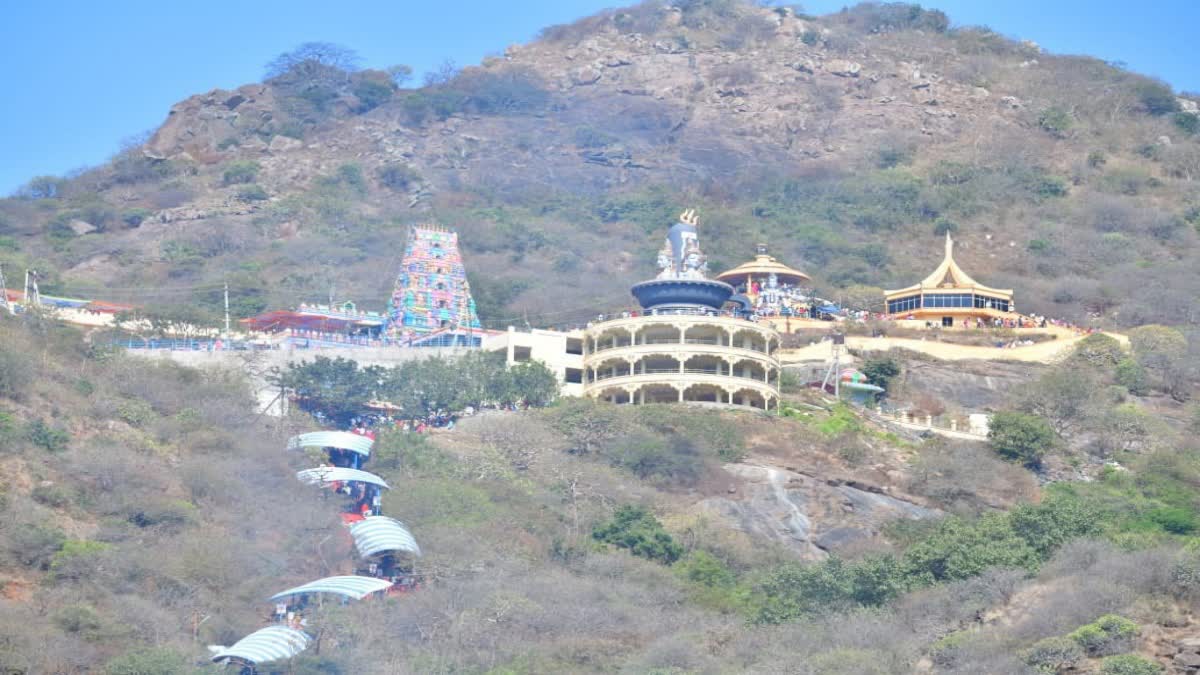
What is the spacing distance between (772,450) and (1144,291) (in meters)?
31.7

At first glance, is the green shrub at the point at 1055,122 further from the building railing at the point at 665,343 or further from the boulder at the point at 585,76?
the building railing at the point at 665,343

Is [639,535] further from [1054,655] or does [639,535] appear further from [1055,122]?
[1055,122]

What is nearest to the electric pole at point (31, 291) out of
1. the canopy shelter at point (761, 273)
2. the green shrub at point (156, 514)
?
the green shrub at point (156, 514)

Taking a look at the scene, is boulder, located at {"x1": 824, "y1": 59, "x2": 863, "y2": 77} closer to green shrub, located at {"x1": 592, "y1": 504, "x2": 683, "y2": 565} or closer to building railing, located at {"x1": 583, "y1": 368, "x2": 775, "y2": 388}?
building railing, located at {"x1": 583, "y1": 368, "x2": 775, "y2": 388}

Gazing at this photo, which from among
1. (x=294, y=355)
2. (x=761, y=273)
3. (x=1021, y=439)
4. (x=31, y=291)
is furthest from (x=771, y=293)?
(x=31, y=291)

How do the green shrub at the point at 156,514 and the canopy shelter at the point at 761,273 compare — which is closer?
the green shrub at the point at 156,514

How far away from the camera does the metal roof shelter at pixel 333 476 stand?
196 feet

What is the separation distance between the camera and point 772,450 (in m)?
66.2

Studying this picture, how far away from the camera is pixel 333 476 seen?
2350 inches

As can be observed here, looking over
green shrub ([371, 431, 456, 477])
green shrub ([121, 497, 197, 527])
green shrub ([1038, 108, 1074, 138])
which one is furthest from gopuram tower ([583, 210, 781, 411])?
green shrub ([1038, 108, 1074, 138])

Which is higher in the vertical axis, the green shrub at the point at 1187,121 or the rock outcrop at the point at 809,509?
the green shrub at the point at 1187,121

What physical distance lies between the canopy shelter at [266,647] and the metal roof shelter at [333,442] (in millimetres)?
12806

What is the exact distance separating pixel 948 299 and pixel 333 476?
114ft

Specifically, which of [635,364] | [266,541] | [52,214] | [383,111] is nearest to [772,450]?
[635,364]
